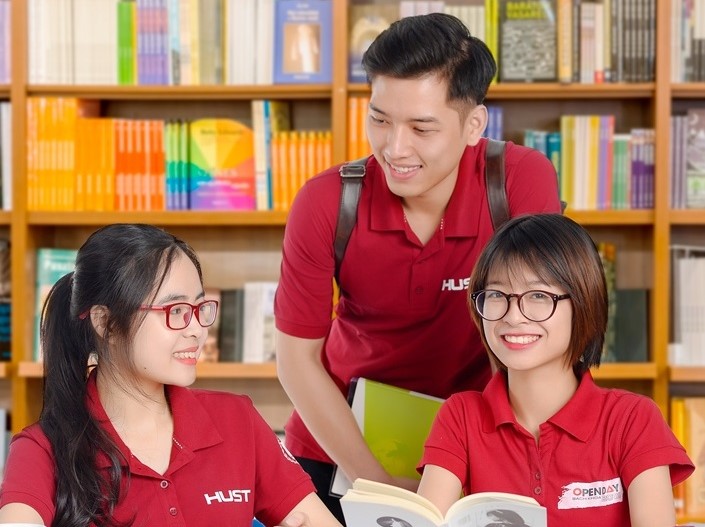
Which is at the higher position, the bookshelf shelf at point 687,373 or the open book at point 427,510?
the open book at point 427,510

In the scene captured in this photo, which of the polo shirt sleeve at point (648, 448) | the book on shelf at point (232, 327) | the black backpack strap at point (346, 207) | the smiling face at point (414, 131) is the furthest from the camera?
the book on shelf at point (232, 327)

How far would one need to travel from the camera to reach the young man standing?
1762 millimetres

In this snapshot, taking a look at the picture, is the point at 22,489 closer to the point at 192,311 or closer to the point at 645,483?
the point at 192,311

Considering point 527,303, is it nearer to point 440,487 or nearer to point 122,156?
point 440,487

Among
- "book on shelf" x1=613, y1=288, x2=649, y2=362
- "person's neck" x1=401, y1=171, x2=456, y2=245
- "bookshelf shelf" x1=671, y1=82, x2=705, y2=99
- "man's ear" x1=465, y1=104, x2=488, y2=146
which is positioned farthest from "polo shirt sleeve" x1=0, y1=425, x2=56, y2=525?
"bookshelf shelf" x1=671, y1=82, x2=705, y2=99

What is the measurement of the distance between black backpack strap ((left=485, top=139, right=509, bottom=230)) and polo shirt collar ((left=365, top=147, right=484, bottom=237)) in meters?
0.02

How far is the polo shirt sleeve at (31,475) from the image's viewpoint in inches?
54.6

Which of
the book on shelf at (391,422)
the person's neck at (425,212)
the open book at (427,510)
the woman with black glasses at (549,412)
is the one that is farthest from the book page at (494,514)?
the person's neck at (425,212)

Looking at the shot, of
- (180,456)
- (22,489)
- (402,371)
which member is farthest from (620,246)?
(22,489)

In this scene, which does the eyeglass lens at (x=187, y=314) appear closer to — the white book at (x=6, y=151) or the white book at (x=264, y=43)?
the white book at (x=264, y=43)

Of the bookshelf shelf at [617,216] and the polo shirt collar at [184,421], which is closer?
the polo shirt collar at [184,421]

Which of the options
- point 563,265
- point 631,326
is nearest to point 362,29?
point 631,326

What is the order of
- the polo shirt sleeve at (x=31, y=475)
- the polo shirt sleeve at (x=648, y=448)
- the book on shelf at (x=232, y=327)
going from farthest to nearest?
the book on shelf at (x=232, y=327)
the polo shirt sleeve at (x=648, y=448)
the polo shirt sleeve at (x=31, y=475)

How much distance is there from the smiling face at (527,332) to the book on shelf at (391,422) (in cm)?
33
